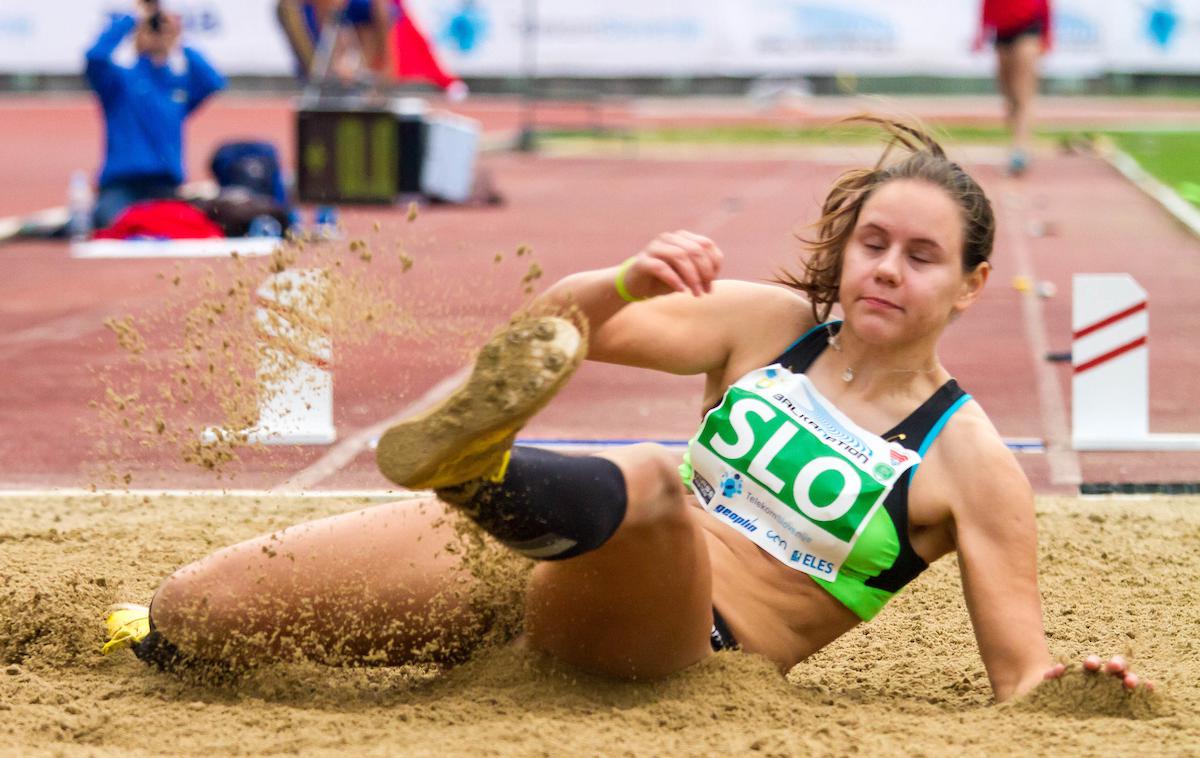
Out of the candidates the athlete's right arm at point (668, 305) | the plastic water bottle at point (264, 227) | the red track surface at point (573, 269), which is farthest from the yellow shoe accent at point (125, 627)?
the plastic water bottle at point (264, 227)

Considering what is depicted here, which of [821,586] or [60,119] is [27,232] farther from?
[60,119]

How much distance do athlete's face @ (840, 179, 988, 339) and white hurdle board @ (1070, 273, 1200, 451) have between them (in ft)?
9.29

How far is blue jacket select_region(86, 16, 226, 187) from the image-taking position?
1162 cm

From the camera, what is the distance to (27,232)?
12664 mm

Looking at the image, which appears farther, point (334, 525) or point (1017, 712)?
point (334, 525)

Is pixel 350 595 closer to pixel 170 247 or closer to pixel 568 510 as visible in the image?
pixel 568 510

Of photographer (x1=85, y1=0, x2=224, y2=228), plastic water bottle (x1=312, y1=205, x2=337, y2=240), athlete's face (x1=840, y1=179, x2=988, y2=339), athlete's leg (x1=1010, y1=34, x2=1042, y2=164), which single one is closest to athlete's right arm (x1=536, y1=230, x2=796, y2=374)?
athlete's face (x1=840, y1=179, x2=988, y2=339)

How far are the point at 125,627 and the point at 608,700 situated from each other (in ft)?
3.72

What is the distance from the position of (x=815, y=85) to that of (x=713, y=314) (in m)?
26.2

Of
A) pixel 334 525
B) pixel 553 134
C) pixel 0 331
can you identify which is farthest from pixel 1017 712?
pixel 553 134

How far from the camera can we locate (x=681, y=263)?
2.87 m

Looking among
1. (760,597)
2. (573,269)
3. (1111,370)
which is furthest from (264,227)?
(760,597)

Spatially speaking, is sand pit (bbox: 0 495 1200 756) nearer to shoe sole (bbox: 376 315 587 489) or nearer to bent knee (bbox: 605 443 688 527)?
bent knee (bbox: 605 443 688 527)

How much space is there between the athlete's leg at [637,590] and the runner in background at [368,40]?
13388 millimetres
